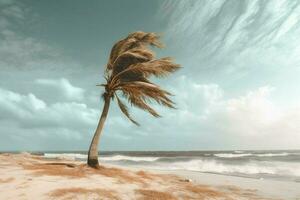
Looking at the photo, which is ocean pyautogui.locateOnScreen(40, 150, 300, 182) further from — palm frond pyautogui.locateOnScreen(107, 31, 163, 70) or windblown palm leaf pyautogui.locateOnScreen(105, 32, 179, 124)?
palm frond pyautogui.locateOnScreen(107, 31, 163, 70)

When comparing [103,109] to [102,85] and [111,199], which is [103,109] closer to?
[102,85]

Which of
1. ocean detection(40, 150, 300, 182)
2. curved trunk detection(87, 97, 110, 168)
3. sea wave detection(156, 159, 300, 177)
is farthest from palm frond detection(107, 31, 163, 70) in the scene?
sea wave detection(156, 159, 300, 177)

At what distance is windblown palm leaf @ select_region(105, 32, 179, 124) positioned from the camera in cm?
1034

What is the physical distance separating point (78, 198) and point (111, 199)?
69cm

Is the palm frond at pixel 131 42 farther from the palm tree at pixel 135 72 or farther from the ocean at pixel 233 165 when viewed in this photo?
the ocean at pixel 233 165

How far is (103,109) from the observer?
35.3 ft

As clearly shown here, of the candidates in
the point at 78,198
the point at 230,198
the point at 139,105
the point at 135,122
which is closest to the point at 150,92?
the point at 139,105

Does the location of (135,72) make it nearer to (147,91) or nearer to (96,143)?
(147,91)

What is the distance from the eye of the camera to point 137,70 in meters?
10.4

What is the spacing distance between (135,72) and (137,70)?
6.1 inches

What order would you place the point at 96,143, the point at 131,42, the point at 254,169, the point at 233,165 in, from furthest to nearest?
the point at 233,165 < the point at 254,169 < the point at 131,42 < the point at 96,143

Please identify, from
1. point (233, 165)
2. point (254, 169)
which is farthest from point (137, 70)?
point (233, 165)

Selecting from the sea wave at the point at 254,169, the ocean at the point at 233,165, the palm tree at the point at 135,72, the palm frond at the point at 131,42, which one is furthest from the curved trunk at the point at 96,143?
the sea wave at the point at 254,169

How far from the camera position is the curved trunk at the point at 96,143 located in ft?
32.1
